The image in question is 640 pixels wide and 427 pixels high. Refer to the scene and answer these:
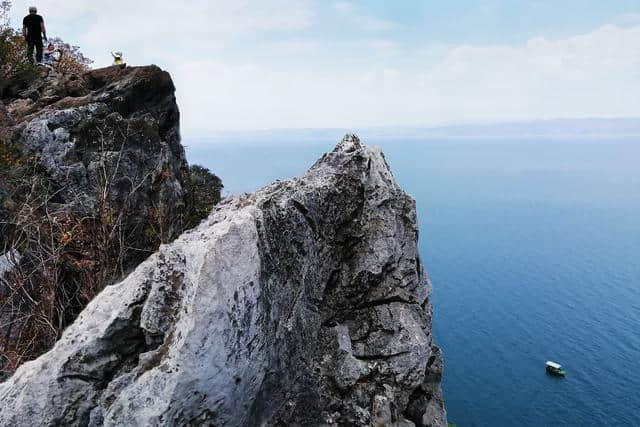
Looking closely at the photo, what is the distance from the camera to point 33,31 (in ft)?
76.1

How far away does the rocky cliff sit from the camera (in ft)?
41.3

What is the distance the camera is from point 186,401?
21.9 ft

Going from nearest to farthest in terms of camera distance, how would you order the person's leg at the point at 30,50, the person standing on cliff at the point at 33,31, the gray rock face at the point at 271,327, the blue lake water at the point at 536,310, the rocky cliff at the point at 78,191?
the gray rock face at the point at 271,327 < the rocky cliff at the point at 78,191 < the person standing on cliff at the point at 33,31 < the person's leg at the point at 30,50 < the blue lake water at the point at 536,310

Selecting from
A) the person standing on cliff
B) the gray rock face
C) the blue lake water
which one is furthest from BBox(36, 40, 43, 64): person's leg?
the blue lake water

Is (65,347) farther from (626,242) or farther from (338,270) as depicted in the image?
(626,242)

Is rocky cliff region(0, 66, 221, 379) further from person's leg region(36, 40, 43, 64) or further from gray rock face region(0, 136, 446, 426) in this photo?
gray rock face region(0, 136, 446, 426)

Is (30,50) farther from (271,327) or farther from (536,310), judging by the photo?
(536,310)

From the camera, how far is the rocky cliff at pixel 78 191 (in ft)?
41.3

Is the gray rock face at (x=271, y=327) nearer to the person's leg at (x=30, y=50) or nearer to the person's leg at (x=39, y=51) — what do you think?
the person's leg at (x=30, y=50)

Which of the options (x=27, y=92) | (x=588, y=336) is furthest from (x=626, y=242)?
(x=27, y=92)

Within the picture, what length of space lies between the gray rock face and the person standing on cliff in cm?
1889

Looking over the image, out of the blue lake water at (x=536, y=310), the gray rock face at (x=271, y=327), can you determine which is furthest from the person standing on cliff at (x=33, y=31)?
the blue lake water at (x=536, y=310)

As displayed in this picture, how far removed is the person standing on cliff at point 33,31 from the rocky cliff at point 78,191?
1223 millimetres

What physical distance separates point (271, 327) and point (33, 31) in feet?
72.8
